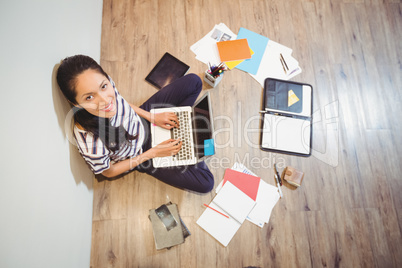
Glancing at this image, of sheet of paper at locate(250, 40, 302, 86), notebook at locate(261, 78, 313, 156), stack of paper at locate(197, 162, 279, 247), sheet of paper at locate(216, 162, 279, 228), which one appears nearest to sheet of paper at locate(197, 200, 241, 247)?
stack of paper at locate(197, 162, 279, 247)

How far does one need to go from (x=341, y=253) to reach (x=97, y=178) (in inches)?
63.2

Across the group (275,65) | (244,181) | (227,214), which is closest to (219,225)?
(227,214)

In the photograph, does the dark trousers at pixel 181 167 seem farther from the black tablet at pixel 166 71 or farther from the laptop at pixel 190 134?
the black tablet at pixel 166 71

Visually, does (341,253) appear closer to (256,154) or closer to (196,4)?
(256,154)

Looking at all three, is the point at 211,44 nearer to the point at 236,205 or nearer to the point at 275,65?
the point at 275,65

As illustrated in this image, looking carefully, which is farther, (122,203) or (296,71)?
(296,71)

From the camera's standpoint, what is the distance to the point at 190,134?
4.12 feet

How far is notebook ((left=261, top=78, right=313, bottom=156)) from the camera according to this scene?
4.93 feet

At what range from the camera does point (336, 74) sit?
1708 millimetres

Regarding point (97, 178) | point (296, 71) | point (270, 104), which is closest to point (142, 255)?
point (97, 178)

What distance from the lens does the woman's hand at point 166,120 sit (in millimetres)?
1254

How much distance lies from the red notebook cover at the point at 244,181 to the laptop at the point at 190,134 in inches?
12.2

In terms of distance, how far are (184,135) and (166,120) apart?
133 mm

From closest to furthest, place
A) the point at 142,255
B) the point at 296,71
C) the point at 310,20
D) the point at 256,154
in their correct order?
the point at 142,255
the point at 256,154
the point at 296,71
the point at 310,20
